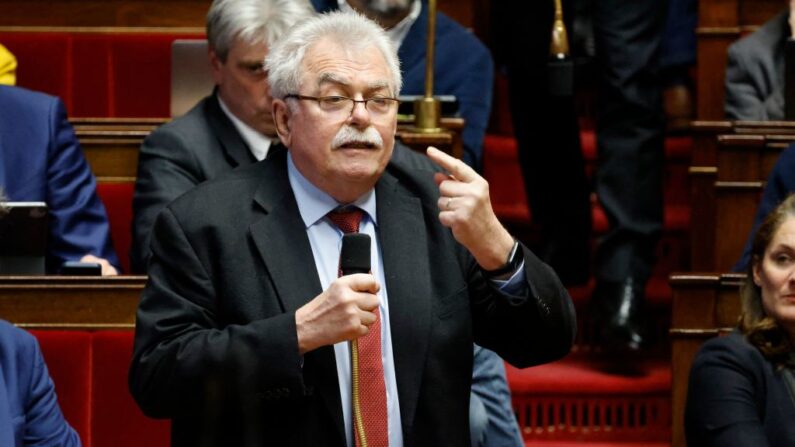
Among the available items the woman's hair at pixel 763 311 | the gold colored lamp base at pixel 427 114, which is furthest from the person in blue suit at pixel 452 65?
the woman's hair at pixel 763 311

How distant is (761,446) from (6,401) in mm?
542

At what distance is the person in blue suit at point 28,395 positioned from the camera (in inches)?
38.4

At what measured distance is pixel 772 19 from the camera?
1.68 meters

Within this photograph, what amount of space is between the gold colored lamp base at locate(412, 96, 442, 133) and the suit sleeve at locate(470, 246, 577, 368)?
0.45m

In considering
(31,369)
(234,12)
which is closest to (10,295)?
(31,369)

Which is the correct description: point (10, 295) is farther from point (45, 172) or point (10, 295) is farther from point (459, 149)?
point (459, 149)

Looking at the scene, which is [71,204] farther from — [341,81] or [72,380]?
[341,81]

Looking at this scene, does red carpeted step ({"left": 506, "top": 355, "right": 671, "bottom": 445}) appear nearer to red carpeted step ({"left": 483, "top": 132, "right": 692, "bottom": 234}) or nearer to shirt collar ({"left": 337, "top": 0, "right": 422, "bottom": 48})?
red carpeted step ({"left": 483, "top": 132, "right": 692, "bottom": 234})

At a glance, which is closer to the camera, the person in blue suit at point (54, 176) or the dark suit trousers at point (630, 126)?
the person in blue suit at point (54, 176)

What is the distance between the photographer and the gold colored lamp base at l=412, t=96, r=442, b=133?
1327mm

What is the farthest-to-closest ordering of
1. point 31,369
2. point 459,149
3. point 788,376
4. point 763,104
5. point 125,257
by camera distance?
point 763,104 < point 125,257 < point 459,149 < point 788,376 < point 31,369

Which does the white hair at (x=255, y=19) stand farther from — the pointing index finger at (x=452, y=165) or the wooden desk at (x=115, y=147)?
the pointing index finger at (x=452, y=165)

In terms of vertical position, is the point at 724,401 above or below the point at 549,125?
below

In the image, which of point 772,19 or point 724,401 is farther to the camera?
point 772,19
